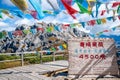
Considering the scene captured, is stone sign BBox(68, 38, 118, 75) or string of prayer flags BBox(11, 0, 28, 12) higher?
string of prayer flags BBox(11, 0, 28, 12)

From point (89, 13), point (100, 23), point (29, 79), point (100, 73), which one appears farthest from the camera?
point (100, 23)

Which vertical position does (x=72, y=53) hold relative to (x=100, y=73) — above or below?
above

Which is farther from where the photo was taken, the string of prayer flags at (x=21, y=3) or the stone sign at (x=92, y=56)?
the stone sign at (x=92, y=56)

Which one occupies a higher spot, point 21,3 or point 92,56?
point 21,3

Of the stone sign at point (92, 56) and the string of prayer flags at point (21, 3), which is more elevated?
the string of prayer flags at point (21, 3)

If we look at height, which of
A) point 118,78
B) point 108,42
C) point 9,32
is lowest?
point 118,78

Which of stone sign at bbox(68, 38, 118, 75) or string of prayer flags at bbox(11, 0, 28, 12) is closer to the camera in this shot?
string of prayer flags at bbox(11, 0, 28, 12)

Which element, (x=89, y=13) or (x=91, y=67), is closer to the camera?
(x=91, y=67)

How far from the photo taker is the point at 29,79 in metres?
9.80

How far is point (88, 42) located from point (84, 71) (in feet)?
3.80

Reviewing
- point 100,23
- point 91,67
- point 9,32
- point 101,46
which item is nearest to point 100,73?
point 91,67

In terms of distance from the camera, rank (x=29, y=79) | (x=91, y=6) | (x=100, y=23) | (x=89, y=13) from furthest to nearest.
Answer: (x=100, y=23) < (x=89, y=13) < (x=91, y=6) < (x=29, y=79)

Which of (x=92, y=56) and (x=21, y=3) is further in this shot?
(x=92, y=56)

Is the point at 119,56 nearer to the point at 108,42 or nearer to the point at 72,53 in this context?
the point at 108,42
